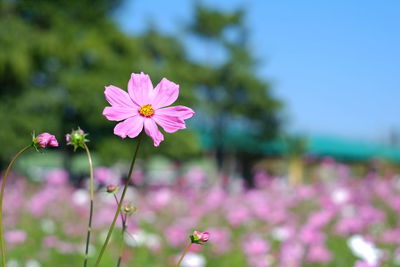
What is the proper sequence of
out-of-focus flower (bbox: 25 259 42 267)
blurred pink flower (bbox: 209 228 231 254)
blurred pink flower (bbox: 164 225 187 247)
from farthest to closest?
1. blurred pink flower (bbox: 164 225 187 247)
2. blurred pink flower (bbox: 209 228 231 254)
3. out-of-focus flower (bbox: 25 259 42 267)

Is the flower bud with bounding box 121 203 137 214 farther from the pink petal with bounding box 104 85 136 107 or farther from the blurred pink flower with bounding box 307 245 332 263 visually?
the blurred pink flower with bounding box 307 245 332 263

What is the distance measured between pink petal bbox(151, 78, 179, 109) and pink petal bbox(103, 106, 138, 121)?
1.5 inches

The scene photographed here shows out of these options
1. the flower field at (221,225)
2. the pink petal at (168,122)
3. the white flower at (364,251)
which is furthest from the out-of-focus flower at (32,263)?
the pink petal at (168,122)

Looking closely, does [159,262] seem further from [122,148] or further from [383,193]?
[122,148]

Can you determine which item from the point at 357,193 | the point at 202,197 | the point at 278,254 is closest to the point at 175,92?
the point at 278,254

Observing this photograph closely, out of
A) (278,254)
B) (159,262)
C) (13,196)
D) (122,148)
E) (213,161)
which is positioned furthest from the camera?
(213,161)

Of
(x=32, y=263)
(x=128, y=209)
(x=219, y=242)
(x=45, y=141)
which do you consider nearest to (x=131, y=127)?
(x=45, y=141)

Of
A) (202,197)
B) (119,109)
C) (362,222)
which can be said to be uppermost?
(202,197)

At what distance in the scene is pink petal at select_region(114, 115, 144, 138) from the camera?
0.86 m

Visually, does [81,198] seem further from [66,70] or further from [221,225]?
[66,70]

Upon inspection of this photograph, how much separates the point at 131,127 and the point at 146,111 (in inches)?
1.5

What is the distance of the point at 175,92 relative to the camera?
3.02 ft

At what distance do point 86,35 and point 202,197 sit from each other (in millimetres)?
11546

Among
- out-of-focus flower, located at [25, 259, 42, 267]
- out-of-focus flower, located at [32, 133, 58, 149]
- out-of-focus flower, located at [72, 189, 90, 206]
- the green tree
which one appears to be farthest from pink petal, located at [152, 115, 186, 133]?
the green tree
